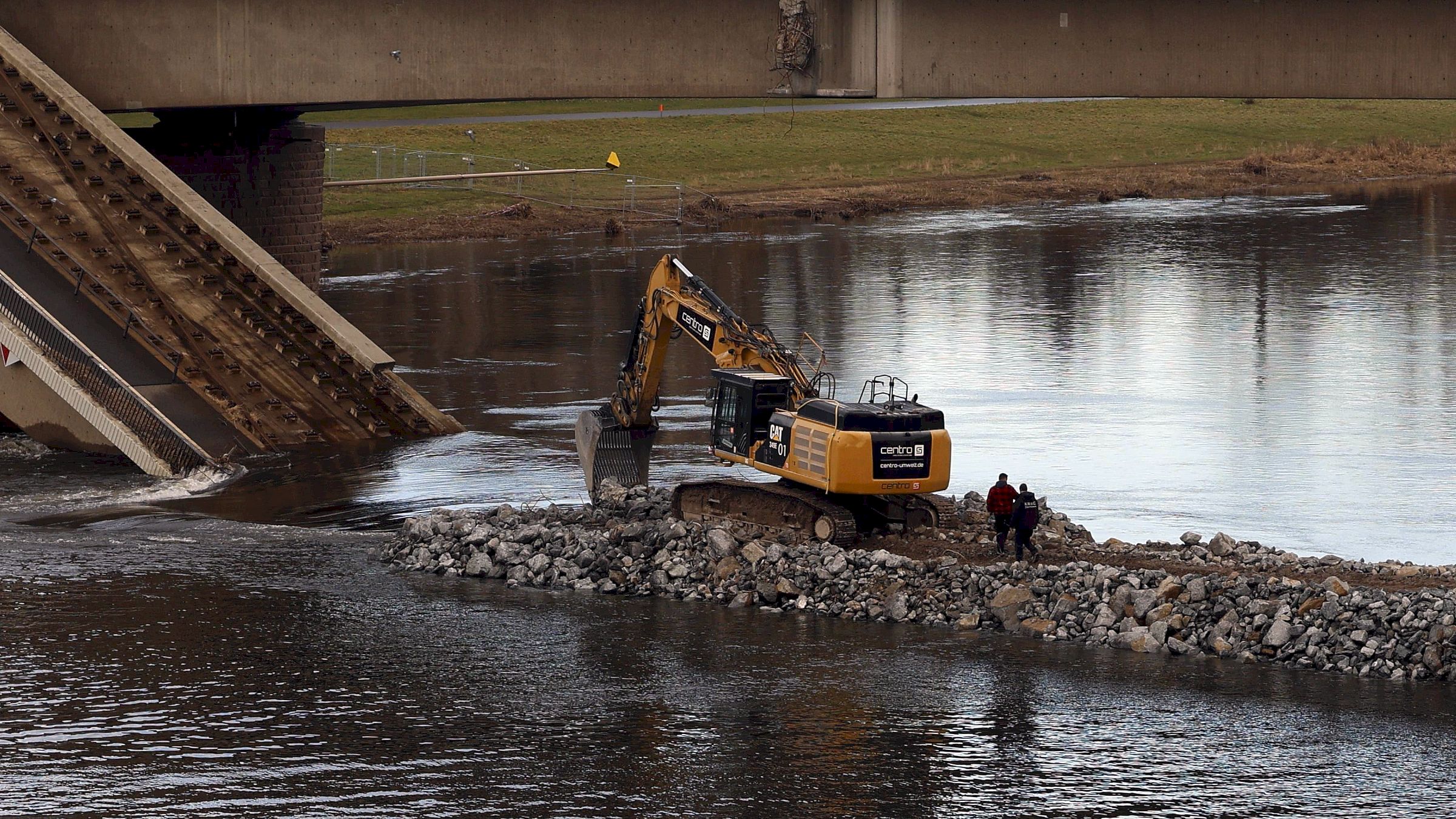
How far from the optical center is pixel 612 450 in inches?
1308

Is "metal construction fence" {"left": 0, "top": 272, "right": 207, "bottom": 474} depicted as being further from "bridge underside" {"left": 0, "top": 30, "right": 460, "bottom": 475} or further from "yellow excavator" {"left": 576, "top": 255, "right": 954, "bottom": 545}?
"yellow excavator" {"left": 576, "top": 255, "right": 954, "bottom": 545}

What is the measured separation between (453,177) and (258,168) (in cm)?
2348

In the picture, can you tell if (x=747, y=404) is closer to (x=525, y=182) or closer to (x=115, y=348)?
(x=115, y=348)

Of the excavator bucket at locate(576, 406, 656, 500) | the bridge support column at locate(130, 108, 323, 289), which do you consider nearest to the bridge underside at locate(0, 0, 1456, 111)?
the bridge support column at locate(130, 108, 323, 289)

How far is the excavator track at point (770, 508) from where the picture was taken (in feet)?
94.1

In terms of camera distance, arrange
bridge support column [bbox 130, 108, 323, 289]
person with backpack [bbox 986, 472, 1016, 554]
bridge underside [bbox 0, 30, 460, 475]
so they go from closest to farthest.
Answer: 1. person with backpack [bbox 986, 472, 1016, 554]
2. bridge underside [bbox 0, 30, 460, 475]
3. bridge support column [bbox 130, 108, 323, 289]

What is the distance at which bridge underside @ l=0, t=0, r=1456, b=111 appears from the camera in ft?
129

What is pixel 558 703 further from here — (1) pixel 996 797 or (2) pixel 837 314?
(2) pixel 837 314

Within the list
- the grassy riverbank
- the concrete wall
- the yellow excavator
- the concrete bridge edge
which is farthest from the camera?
the grassy riverbank

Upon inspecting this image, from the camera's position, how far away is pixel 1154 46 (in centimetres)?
4034

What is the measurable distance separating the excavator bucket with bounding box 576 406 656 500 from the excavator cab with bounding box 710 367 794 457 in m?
3.31

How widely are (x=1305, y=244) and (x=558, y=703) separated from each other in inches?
2166

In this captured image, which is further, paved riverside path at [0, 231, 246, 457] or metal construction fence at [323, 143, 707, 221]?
metal construction fence at [323, 143, 707, 221]

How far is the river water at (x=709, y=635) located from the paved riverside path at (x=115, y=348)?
158 cm
